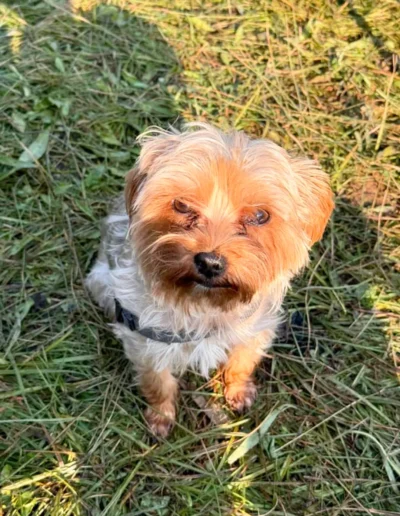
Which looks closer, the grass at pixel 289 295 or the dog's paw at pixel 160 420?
the grass at pixel 289 295

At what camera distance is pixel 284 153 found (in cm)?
Answer: 275

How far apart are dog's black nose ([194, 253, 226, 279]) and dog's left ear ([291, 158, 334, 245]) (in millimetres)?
520

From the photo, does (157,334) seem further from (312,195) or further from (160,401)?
(312,195)

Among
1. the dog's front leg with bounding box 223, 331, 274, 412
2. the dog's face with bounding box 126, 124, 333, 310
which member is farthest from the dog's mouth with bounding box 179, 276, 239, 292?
the dog's front leg with bounding box 223, 331, 274, 412

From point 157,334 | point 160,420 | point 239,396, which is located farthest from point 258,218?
point 160,420

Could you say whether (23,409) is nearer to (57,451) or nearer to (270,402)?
(57,451)

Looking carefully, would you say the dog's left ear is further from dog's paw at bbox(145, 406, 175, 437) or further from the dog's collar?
dog's paw at bbox(145, 406, 175, 437)

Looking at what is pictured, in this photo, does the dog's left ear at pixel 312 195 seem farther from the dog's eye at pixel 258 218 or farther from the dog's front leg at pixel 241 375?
the dog's front leg at pixel 241 375

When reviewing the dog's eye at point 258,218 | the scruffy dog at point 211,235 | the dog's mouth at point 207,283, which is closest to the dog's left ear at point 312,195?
the scruffy dog at point 211,235

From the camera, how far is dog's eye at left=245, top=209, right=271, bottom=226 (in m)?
2.62

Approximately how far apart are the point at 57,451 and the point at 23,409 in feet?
1.09

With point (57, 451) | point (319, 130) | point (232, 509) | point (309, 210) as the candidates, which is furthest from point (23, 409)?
point (319, 130)

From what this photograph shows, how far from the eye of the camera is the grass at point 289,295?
3404mm

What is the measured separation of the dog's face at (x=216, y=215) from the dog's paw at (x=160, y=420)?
105cm
